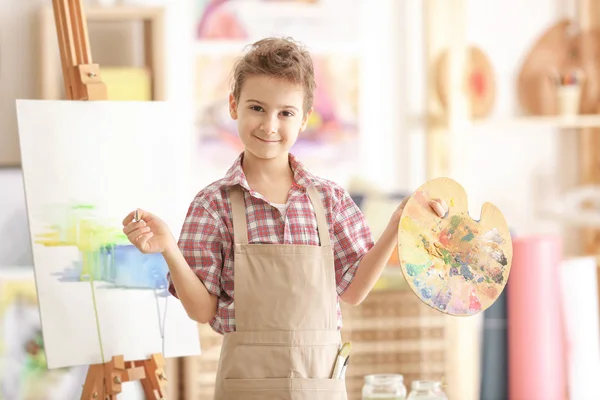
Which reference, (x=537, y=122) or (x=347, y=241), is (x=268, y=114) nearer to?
(x=347, y=241)

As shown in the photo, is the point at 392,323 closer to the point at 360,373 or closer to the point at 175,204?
the point at 360,373

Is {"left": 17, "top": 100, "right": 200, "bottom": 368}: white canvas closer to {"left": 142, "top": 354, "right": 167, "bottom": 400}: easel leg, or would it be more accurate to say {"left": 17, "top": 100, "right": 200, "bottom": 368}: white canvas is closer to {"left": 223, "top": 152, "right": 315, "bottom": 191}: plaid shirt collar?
{"left": 142, "top": 354, "right": 167, "bottom": 400}: easel leg

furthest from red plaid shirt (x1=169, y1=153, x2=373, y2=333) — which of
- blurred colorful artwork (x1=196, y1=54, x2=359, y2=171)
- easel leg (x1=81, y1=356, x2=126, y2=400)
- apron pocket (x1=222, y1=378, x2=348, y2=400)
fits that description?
blurred colorful artwork (x1=196, y1=54, x2=359, y2=171)

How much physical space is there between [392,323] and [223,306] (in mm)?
1695

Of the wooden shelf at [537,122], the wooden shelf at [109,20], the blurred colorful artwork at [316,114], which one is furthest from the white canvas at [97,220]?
the wooden shelf at [537,122]

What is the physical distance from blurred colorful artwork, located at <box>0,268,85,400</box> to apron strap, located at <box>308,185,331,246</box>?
152 centimetres

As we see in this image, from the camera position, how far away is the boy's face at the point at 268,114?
5.38 ft

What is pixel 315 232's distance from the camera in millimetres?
1697

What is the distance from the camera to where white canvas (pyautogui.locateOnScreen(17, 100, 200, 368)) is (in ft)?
6.81

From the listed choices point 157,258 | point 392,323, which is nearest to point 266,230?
point 157,258

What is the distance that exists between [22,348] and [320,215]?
1597 mm

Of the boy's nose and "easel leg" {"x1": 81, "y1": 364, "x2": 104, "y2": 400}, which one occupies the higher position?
the boy's nose

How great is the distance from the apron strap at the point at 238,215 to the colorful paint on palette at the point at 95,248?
0.54 meters

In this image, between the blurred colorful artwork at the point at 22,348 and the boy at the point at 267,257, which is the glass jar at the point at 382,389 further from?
the blurred colorful artwork at the point at 22,348
